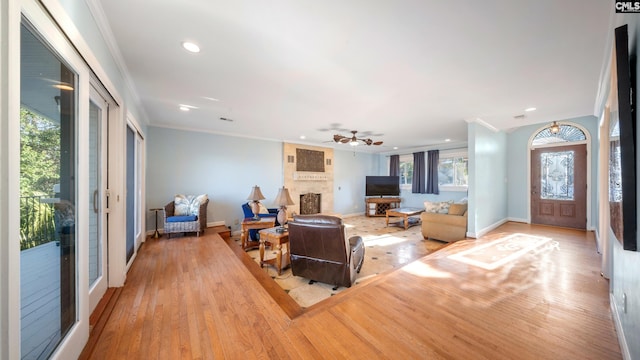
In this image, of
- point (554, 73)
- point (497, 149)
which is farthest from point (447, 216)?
point (554, 73)

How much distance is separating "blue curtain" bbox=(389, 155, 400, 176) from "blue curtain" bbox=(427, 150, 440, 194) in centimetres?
124

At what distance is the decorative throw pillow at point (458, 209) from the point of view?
4.58m

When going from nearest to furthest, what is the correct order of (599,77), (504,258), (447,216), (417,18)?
(417,18), (599,77), (504,258), (447,216)

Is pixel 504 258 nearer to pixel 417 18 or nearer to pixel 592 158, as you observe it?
pixel 417 18

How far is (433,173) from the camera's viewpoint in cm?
766

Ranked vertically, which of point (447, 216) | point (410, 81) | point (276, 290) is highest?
point (410, 81)

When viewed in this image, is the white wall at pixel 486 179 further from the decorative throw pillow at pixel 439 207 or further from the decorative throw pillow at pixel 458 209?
the decorative throw pillow at pixel 439 207

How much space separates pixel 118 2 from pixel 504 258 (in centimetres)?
515

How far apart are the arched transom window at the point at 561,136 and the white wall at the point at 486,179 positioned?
679 millimetres

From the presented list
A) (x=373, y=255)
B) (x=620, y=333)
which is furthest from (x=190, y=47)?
(x=620, y=333)

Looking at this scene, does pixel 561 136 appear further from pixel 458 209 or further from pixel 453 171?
pixel 458 209

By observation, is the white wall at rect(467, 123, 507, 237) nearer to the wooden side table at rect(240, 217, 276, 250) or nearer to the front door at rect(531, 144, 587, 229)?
the front door at rect(531, 144, 587, 229)

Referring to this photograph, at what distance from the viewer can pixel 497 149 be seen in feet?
18.0

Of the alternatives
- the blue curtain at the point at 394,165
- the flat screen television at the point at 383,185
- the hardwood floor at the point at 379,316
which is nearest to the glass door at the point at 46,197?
the hardwood floor at the point at 379,316
